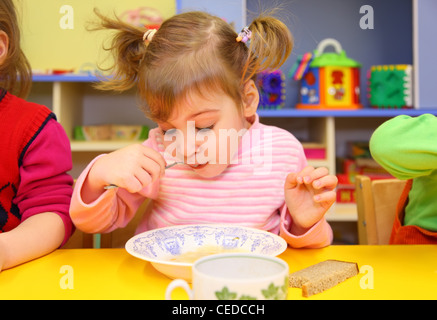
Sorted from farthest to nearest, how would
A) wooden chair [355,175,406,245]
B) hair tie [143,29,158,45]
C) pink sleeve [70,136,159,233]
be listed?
wooden chair [355,175,406,245]
hair tie [143,29,158,45]
pink sleeve [70,136,159,233]

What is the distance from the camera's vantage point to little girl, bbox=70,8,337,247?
722 millimetres

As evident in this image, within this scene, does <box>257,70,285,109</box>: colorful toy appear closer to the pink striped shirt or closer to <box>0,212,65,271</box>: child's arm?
the pink striped shirt

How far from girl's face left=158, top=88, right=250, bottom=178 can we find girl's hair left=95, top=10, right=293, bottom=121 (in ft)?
0.05

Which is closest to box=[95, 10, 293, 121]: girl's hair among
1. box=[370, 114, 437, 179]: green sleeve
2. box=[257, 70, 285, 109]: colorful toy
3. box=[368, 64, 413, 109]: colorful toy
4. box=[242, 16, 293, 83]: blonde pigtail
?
box=[242, 16, 293, 83]: blonde pigtail

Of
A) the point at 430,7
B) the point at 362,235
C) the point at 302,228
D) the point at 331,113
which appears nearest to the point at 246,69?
the point at 302,228

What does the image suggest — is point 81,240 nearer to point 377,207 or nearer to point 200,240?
point 200,240

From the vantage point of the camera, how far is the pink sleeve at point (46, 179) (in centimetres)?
78

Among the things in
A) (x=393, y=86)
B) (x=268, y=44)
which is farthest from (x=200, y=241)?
(x=393, y=86)

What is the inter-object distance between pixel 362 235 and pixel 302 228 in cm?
28

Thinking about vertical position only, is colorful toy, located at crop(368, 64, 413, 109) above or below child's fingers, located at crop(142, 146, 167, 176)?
above

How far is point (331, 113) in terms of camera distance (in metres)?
1.96

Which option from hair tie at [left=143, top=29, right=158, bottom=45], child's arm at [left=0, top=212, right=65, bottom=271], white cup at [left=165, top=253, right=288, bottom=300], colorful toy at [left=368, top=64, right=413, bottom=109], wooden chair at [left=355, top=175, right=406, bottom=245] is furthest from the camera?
colorful toy at [left=368, top=64, right=413, bottom=109]

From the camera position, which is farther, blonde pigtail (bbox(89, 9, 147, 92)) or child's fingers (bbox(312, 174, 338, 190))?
blonde pigtail (bbox(89, 9, 147, 92))
